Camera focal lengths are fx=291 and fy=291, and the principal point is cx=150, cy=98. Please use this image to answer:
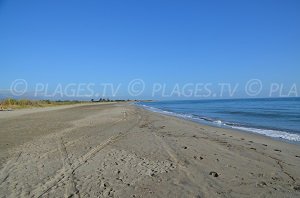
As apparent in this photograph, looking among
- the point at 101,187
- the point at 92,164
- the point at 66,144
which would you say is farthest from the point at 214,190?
the point at 66,144

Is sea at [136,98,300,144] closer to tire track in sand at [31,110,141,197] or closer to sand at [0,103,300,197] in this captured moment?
sand at [0,103,300,197]

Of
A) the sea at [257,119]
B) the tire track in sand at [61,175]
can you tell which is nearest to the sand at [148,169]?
the tire track in sand at [61,175]

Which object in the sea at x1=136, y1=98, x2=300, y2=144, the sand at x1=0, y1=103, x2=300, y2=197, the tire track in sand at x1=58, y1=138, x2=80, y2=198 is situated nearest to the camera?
the tire track in sand at x1=58, y1=138, x2=80, y2=198

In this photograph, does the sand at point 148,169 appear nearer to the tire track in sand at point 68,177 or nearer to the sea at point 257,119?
the tire track in sand at point 68,177

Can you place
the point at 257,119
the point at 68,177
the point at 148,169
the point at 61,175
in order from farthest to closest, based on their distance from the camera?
the point at 257,119, the point at 148,169, the point at 61,175, the point at 68,177

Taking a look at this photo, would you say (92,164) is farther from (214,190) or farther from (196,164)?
(214,190)

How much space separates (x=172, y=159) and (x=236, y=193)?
2921mm

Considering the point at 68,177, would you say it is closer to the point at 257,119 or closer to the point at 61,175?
the point at 61,175

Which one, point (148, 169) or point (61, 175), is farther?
point (148, 169)

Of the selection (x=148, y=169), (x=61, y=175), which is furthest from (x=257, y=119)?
(x=61, y=175)

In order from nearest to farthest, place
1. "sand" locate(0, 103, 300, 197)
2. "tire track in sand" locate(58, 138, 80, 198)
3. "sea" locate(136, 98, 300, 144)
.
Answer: "tire track in sand" locate(58, 138, 80, 198) → "sand" locate(0, 103, 300, 197) → "sea" locate(136, 98, 300, 144)

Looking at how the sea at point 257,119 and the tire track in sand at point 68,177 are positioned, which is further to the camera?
the sea at point 257,119

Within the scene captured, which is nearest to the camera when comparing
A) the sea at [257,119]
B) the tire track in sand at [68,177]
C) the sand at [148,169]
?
the tire track in sand at [68,177]

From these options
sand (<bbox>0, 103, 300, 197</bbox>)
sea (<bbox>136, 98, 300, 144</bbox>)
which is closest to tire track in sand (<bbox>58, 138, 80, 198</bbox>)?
sand (<bbox>0, 103, 300, 197</bbox>)
